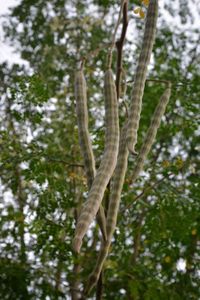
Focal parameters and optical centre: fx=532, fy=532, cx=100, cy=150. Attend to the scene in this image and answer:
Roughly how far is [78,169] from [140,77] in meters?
3.01

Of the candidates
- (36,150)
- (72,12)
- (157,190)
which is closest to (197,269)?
(157,190)

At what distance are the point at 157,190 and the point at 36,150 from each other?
2.80 ft

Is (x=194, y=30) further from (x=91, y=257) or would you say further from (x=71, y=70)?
(x=91, y=257)

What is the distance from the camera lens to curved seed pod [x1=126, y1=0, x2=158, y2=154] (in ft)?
5.28

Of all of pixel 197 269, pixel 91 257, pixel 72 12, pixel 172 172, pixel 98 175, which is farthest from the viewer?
pixel 72 12

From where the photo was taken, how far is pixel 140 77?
174 cm

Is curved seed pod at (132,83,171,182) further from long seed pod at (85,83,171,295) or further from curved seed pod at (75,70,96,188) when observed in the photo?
curved seed pod at (75,70,96,188)

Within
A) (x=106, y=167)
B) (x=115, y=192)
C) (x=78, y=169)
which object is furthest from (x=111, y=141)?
(x=78, y=169)

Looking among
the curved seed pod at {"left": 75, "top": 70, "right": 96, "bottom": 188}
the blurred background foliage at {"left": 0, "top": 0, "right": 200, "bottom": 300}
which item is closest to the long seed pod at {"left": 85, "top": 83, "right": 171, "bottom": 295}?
the curved seed pod at {"left": 75, "top": 70, "right": 96, "bottom": 188}

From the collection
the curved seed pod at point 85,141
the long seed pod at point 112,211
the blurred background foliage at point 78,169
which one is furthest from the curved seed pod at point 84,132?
the blurred background foliage at point 78,169

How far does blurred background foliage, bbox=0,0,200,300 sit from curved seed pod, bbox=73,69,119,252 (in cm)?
135

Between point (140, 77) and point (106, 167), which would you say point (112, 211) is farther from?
point (140, 77)

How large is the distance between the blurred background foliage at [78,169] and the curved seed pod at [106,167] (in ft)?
4.44

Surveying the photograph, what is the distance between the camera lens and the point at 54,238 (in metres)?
3.21
